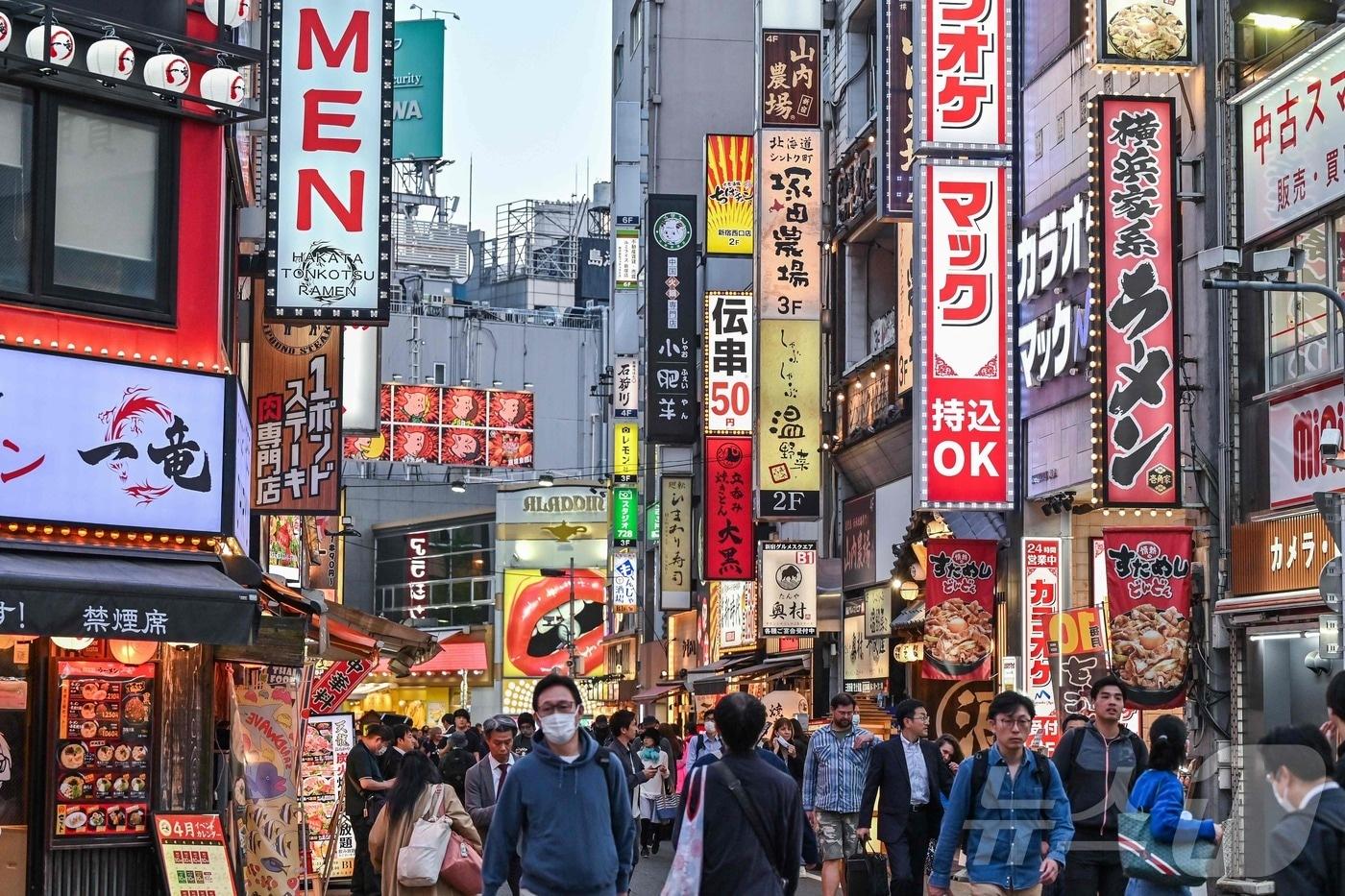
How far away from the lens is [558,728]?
9305 millimetres

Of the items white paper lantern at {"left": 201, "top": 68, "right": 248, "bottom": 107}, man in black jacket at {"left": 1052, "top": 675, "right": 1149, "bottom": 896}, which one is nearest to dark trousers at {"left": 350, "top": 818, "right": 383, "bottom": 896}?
white paper lantern at {"left": 201, "top": 68, "right": 248, "bottom": 107}

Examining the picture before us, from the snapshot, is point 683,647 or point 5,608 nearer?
point 5,608

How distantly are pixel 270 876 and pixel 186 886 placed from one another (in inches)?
101

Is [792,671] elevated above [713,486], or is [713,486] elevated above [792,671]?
[713,486]

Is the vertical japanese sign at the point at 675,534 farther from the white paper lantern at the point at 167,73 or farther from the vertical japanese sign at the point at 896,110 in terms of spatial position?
the white paper lantern at the point at 167,73

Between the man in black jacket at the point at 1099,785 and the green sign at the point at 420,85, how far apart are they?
2751 inches

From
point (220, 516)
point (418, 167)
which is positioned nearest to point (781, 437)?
point (220, 516)

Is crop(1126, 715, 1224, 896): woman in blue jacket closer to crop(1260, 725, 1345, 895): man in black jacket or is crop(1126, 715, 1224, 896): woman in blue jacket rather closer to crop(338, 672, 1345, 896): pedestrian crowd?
crop(338, 672, 1345, 896): pedestrian crowd

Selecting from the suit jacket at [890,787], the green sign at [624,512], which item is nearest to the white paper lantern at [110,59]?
the suit jacket at [890,787]

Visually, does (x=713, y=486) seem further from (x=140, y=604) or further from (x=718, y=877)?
(x=718, y=877)

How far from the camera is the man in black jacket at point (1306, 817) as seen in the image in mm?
7242

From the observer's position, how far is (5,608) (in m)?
12.3

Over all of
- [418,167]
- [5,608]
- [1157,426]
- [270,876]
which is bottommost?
[270,876]

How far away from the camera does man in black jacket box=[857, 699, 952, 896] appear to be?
1602 centimetres
